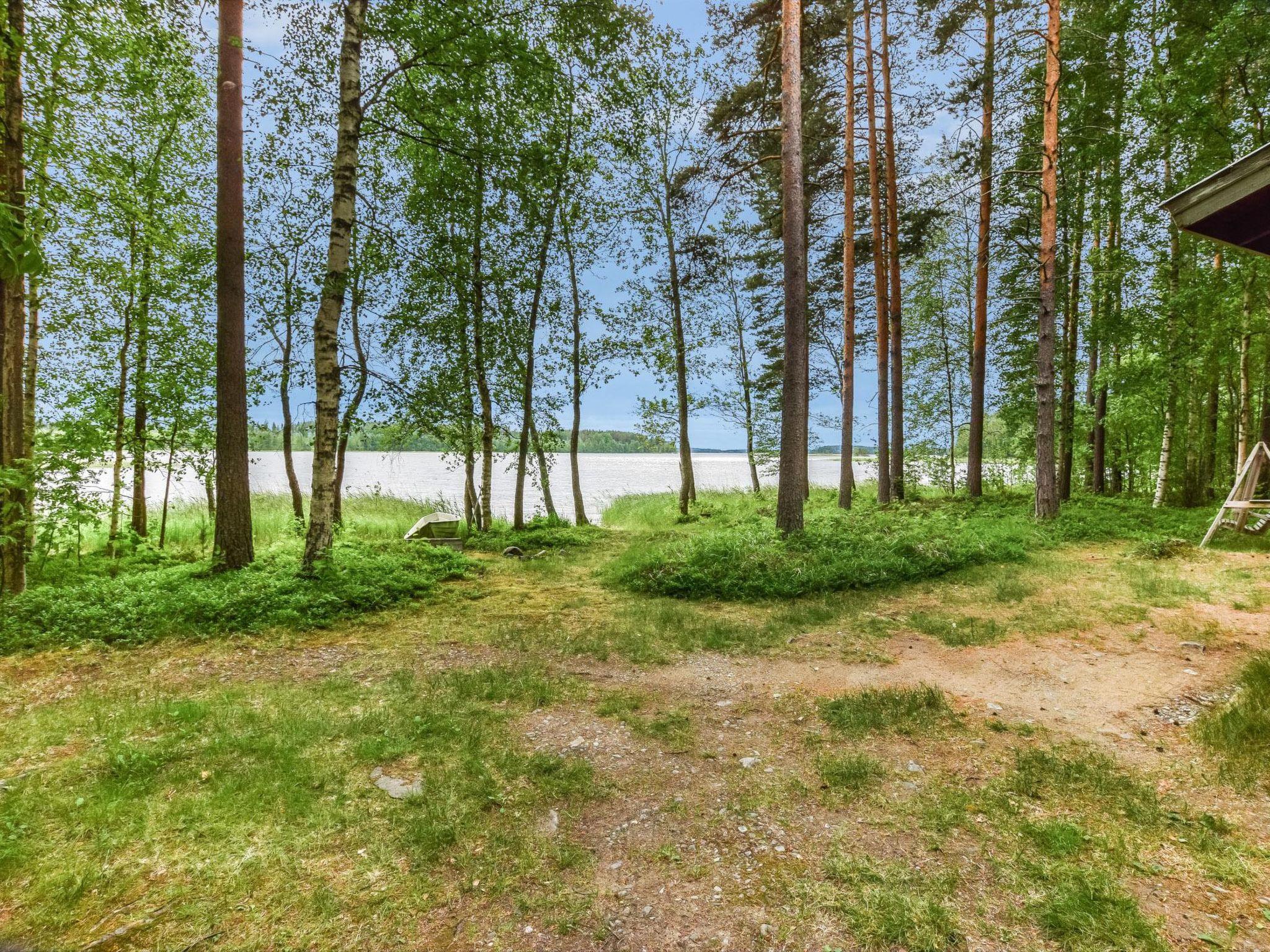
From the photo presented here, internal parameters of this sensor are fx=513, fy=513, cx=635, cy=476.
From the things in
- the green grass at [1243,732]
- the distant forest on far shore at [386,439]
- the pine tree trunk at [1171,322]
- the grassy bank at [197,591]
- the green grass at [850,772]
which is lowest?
the green grass at [850,772]

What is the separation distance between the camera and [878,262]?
13.4m

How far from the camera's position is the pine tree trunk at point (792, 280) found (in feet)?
28.7

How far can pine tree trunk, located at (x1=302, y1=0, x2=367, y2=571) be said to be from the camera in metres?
7.27

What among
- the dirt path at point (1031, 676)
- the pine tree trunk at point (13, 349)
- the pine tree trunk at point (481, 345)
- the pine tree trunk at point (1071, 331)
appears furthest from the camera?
the pine tree trunk at point (1071, 331)

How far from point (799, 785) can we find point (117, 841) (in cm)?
345

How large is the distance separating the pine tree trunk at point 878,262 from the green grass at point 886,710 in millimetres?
11735

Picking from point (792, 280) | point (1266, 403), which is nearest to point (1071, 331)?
point (1266, 403)

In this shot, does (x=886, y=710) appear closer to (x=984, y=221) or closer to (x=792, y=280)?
(x=792, y=280)

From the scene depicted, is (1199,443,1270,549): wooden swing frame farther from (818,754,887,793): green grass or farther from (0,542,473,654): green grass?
(0,542,473,654): green grass

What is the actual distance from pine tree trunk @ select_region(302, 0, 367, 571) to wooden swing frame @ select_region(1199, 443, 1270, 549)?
13695 mm

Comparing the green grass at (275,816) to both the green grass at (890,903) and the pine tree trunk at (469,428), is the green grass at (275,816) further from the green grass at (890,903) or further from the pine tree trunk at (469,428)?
the pine tree trunk at (469,428)

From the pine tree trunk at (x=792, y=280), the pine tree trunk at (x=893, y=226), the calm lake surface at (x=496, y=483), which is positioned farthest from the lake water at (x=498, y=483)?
the pine tree trunk at (x=792, y=280)

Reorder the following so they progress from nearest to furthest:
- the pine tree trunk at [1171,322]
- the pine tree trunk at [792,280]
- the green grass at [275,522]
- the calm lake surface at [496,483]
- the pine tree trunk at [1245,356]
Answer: the pine tree trunk at [792,280]
the pine tree trunk at [1245,356]
the green grass at [275,522]
the pine tree trunk at [1171,322]
the calm lake surface at [496,483]

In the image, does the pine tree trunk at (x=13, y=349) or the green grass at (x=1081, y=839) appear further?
the pine tree trunk at (x=13, y=349)
